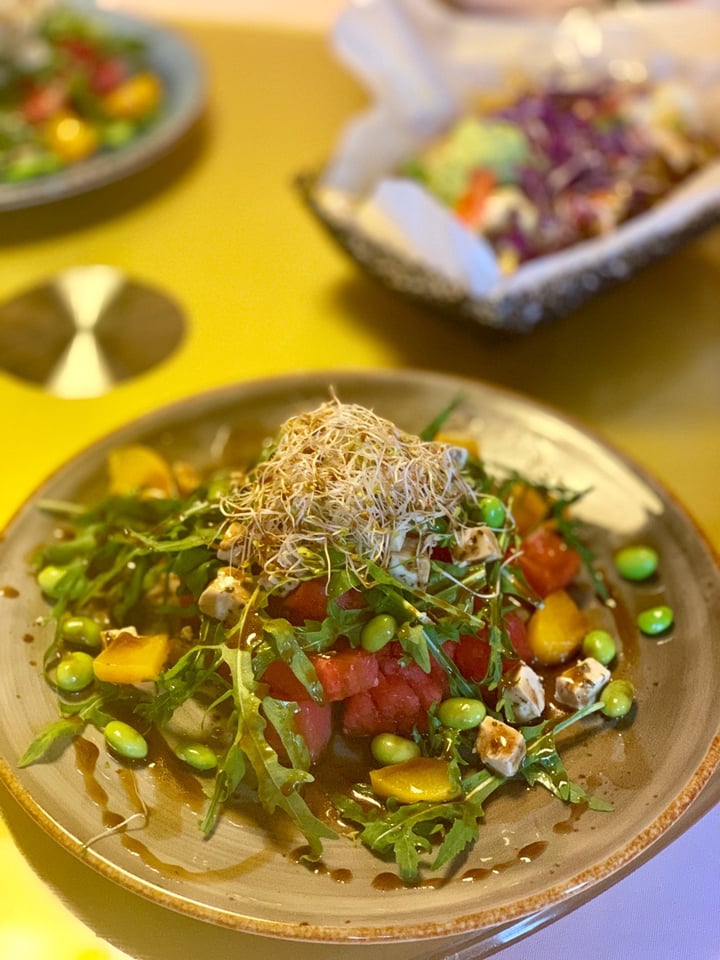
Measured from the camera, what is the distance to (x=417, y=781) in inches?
51.6

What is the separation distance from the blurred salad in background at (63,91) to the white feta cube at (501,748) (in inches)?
80.9

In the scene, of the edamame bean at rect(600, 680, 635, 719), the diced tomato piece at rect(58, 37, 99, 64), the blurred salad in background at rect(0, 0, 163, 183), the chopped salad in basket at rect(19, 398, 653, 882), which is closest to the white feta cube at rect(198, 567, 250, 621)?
the chopped salad in basket at rect(19, 398, 653, 882)

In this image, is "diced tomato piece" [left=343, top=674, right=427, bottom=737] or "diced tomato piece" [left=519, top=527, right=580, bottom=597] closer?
"diced tomato piece" [left=343, top=674, right=427, bottom=737]

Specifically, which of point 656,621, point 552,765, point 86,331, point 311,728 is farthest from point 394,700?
point 86,331

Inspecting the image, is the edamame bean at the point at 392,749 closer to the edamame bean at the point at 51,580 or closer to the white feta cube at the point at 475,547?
the white feta cube at the point at 475,547

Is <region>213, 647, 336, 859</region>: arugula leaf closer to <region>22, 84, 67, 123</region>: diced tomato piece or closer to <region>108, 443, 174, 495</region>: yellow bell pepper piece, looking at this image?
<region>108, 443, 174, 495</region>: yellow bell pepper piece

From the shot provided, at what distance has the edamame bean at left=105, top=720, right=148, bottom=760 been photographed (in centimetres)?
132

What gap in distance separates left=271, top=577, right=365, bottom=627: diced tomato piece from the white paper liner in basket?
3.07 feet

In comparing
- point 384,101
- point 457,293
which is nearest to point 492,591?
point 457,293

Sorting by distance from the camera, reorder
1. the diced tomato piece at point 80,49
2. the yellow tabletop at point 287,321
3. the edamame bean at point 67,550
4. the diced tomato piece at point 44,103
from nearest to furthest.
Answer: the edamame bean at point 67,550
the yellow tabletop at point 287,321
the diced tomato piece at point 44,103
the diced tomato piece at point 80,49

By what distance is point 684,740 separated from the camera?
1330 mm

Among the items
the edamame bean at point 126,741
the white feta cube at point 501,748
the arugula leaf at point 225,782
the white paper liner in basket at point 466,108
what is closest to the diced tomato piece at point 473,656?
the white feta cube at point 501,748

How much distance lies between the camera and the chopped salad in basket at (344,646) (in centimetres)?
130

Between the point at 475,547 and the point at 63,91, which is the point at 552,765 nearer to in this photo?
the point at 475,547
